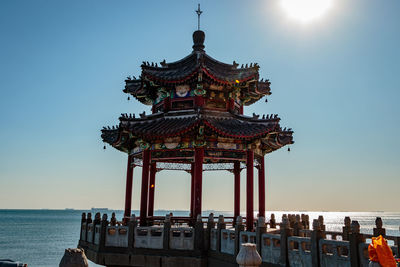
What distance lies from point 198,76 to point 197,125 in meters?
4.00

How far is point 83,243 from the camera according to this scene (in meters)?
25.0

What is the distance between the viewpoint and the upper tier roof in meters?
25.2

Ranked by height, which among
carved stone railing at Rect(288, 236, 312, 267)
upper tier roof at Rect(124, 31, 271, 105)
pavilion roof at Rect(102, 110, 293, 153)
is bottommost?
carved stone railing at Rect(288, 236, 312, 267)

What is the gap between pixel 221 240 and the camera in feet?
66.0

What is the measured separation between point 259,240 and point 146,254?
22.1ft

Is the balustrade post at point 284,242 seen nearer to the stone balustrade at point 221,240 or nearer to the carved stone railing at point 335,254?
the stone balustrade at point 221,240

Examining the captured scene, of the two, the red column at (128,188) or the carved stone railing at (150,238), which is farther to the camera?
the red column at (128,188)

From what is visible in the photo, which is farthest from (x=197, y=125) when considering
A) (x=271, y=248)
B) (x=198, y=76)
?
(x=271, y=248)

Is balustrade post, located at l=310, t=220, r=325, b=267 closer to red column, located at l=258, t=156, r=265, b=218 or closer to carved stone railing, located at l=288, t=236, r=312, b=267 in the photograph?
carved stone railing, located at l=288, t=236, r=312, b=267

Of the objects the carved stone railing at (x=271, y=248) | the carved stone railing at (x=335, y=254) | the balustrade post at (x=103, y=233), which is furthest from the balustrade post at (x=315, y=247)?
the balustrade post at (x=103, y=233)

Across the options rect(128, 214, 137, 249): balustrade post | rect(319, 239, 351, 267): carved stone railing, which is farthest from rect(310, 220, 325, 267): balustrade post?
rect(128, 214, 137, 249): balustrade post

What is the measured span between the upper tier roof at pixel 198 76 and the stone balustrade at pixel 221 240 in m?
9.36

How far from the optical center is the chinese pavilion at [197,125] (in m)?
23.4

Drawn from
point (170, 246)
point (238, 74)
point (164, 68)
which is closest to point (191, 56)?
point (164, 68)
